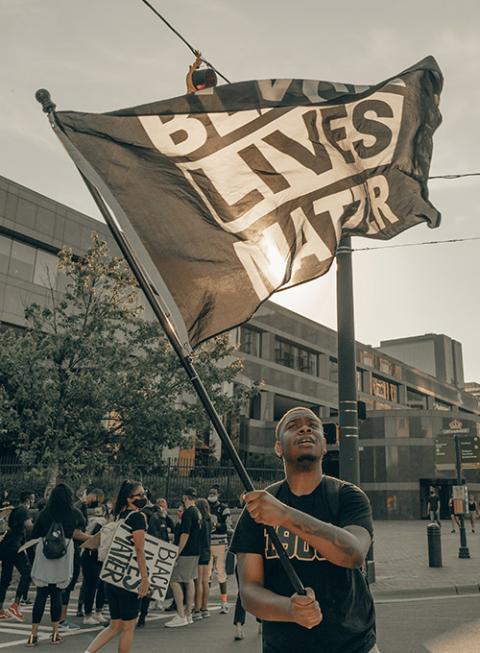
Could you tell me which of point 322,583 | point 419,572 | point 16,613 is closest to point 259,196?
point 322,583

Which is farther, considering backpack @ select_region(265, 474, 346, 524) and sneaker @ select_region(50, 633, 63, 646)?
sneaker @ select_region(50, 633, 63, 646)

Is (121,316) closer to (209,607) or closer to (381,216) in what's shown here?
(209,607)

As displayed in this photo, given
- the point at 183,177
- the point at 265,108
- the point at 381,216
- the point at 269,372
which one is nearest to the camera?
the point at 183,177

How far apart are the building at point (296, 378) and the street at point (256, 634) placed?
11.0 meters

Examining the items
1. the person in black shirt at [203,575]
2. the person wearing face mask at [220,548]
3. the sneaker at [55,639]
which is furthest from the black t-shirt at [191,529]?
the sneaker at [55,639]

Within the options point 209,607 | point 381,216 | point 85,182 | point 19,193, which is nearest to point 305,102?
point 381,216

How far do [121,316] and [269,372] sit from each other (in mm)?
33882

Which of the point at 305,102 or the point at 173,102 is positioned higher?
the point at 305,102

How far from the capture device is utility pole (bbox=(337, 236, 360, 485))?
1206 centimetres

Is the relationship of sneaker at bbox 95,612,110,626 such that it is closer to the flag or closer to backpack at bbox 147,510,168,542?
backpack at bbox 147,510,168,542

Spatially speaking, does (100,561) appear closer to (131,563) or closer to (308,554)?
(131,563)

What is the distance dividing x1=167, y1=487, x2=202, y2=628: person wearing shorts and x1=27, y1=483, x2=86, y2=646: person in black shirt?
1.62m

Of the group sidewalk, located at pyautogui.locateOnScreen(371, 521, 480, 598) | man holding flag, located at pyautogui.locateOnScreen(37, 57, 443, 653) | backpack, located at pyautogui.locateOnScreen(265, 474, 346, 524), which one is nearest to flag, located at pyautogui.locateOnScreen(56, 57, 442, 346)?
man holding flag, located at pyautogui.locateOnScreen(37, 57, 443, 653)

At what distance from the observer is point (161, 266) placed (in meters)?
3.83
